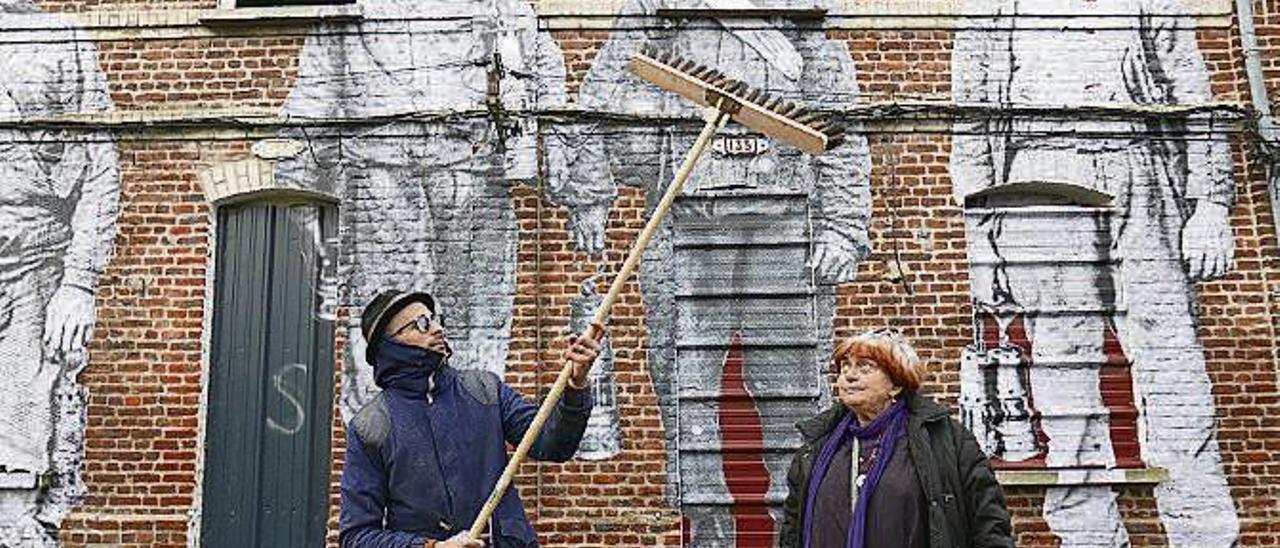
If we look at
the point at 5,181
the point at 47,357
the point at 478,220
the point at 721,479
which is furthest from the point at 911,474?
the point at 5,181

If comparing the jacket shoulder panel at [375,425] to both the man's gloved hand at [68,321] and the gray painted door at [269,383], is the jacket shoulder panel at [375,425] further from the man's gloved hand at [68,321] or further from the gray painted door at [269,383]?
the man's gloved hand at [68,321]

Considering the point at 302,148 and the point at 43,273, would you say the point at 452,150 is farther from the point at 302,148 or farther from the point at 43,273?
the point at 43,273

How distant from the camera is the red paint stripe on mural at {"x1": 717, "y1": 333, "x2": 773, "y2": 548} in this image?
24.0ft

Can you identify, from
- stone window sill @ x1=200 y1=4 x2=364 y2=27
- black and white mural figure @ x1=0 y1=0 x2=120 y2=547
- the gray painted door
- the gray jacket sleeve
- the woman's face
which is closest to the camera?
the gray jacket sleeve

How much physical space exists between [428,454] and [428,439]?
5 cm

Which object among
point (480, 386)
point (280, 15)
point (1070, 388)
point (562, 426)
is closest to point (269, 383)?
point (280, 15)

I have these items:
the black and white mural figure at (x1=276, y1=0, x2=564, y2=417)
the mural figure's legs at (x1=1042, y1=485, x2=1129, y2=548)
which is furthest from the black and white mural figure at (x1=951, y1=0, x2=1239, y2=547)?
the black and white mural figure at (x1=276, y1=0, x2=564, y2=417)

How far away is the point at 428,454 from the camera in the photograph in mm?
4031

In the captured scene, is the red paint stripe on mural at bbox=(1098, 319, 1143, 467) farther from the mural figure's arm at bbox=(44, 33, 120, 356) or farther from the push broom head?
the mural figure's arm at bbox=(44, 33, 120, 356)

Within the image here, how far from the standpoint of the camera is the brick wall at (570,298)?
7312 millimetres

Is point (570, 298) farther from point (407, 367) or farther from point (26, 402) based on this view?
point (26, 402)

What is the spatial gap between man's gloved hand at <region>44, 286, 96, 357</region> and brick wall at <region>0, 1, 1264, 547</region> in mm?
98

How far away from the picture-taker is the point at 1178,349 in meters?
7.52

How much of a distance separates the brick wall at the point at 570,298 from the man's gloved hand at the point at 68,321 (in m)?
0.10
